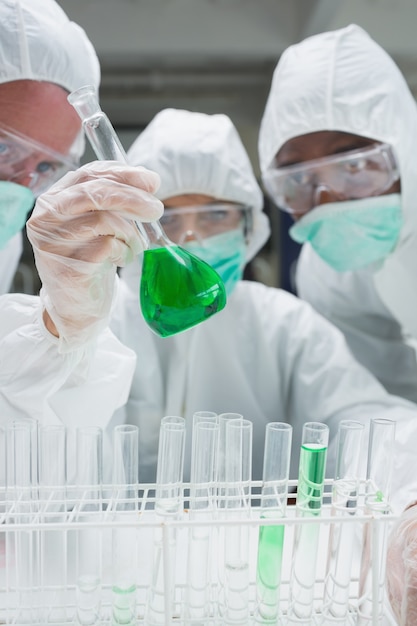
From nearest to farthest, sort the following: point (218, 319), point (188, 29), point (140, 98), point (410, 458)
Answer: point (410, 458) → point (218, 319) → point (188, 29) → point (140, 98)

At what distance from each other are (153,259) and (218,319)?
2.79 feet

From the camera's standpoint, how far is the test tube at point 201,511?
2.47ft

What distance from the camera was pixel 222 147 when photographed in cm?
158

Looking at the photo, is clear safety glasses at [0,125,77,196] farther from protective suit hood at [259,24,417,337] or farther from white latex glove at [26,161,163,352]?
protective suit hood at [259,24,417,337]

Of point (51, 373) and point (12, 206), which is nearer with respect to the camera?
point (51, 373)

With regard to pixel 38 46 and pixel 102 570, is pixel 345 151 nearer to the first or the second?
pixel 38 46

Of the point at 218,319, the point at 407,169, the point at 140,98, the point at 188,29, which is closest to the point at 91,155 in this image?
the point at 218,319

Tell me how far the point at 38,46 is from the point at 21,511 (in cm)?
93

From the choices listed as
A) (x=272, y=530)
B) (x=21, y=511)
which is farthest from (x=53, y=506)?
(x=272, y=530)

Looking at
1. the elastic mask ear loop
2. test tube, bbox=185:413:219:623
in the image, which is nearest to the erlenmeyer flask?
test tube, bbox=185:413:219:623

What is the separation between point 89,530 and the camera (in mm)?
768

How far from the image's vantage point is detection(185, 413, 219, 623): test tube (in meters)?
0.75

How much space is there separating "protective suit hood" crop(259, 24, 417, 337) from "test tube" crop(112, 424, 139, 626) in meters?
1.03

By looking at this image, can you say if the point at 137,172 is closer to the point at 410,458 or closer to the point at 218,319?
the point at 410,458
